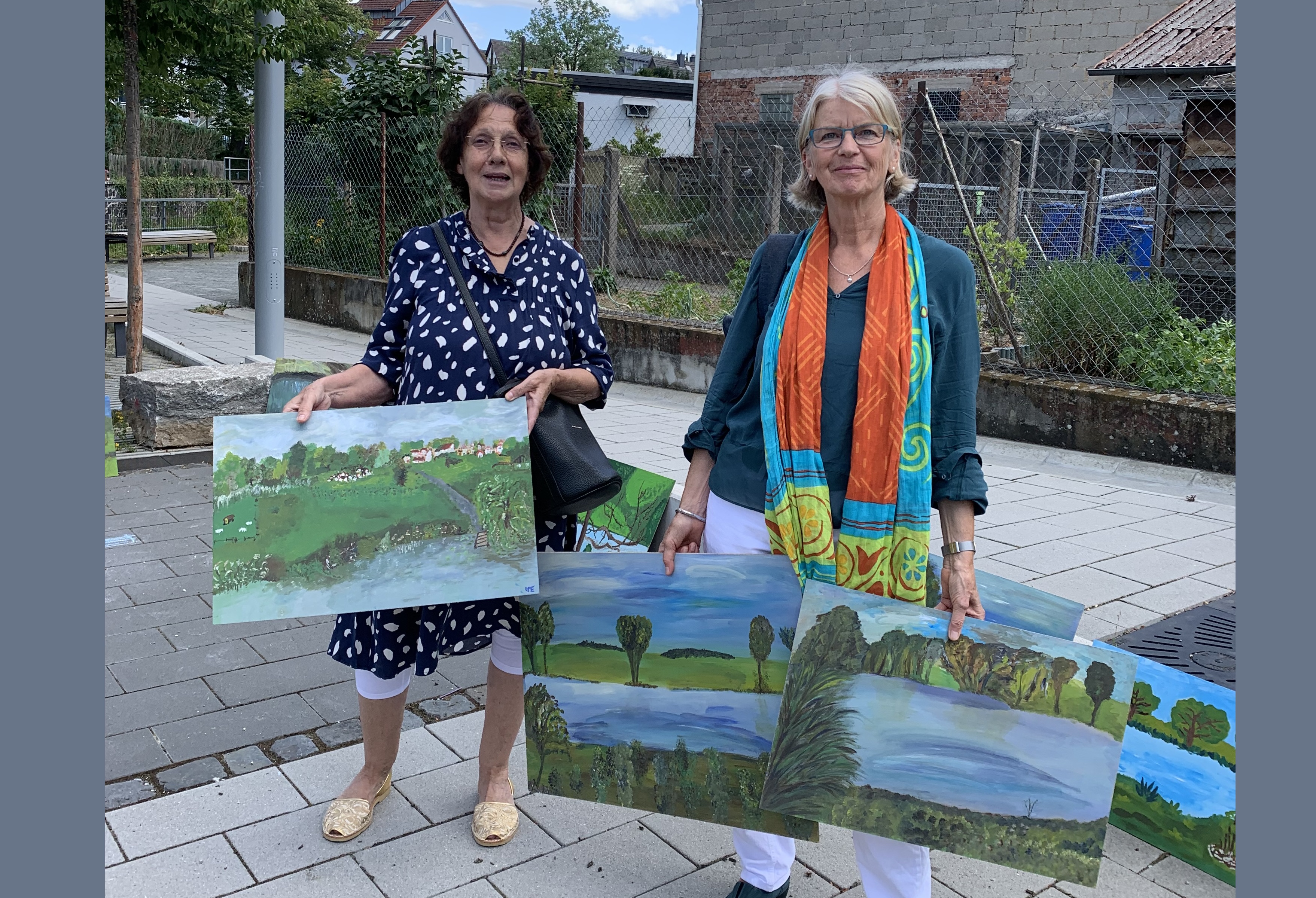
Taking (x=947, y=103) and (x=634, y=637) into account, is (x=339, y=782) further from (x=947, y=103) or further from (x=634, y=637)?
(x=947, y=103)

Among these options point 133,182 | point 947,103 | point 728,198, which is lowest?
point 133,182

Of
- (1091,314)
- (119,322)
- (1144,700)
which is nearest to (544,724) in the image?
(1144,700)

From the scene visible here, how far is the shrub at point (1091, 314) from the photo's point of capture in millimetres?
7914

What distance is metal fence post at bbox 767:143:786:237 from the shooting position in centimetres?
1073

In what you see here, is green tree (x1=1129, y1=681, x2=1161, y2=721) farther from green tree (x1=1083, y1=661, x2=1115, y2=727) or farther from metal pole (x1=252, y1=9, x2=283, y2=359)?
metal pole (x1=252, y1=9, x2=283, y2=359)

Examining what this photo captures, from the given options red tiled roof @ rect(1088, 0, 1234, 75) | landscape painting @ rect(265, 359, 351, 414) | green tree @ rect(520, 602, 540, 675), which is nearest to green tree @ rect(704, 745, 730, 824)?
green tree @ rect(520, 602, 540, 675)

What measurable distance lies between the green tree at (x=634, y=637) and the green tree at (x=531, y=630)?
0.21m

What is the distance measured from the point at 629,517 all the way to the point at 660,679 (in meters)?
0.61

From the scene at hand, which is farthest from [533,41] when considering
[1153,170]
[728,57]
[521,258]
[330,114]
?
[521,258]

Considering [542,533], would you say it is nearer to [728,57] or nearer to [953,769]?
[953,769]

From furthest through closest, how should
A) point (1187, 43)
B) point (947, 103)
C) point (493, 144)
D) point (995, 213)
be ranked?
point (947, 103) < point (995, 213) < point (1187, 43) < point (493, 144)

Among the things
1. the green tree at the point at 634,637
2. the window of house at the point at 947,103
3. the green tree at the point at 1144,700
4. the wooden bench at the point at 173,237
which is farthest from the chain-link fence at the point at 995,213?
the wooden bench at the point at 173,237

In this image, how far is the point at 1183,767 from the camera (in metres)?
2.88

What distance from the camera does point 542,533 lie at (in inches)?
110
